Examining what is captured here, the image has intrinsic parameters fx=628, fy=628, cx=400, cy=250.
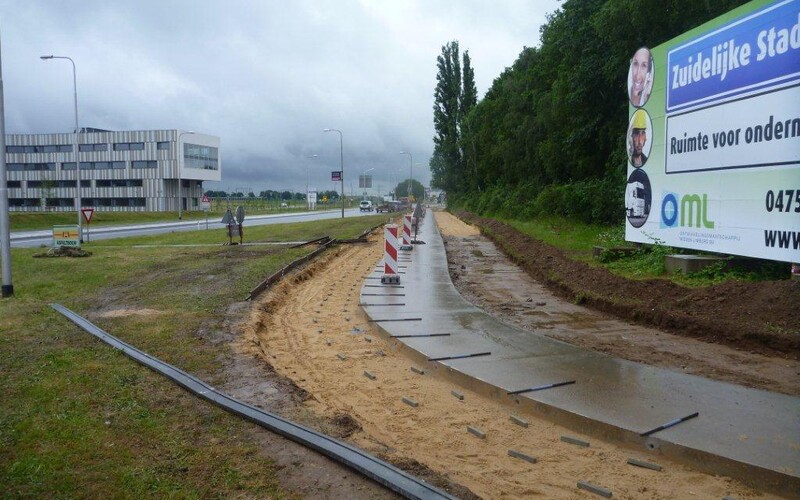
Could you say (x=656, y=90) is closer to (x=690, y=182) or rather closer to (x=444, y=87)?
(x=690, y=182)

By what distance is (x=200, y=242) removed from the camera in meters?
27.6

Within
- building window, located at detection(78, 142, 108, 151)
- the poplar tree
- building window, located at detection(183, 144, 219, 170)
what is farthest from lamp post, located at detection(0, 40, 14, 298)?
building window, located at detection(78, 142, 108, 151)

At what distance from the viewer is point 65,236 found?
22.3 metres

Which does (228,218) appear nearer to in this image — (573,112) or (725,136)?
(573,112)

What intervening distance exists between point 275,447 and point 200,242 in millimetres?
24207

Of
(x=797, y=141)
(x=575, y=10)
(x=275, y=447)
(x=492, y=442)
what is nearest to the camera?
(x=275, y=447)

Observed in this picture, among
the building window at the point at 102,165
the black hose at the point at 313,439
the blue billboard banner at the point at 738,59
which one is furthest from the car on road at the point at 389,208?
the black hose at the point at 313,439

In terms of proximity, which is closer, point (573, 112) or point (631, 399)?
point (631, 399)

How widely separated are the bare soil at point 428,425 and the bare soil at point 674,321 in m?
2.40

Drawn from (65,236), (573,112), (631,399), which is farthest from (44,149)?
(631,399)

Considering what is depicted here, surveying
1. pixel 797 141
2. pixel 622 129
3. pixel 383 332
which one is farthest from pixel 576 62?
pixel 383 332

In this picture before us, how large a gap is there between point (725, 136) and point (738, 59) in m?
1.26

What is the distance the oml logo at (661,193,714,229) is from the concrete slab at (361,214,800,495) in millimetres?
3569

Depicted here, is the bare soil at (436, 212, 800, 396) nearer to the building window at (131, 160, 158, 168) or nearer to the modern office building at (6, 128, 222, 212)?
the modern office building at (6, 128, 222, 212)
